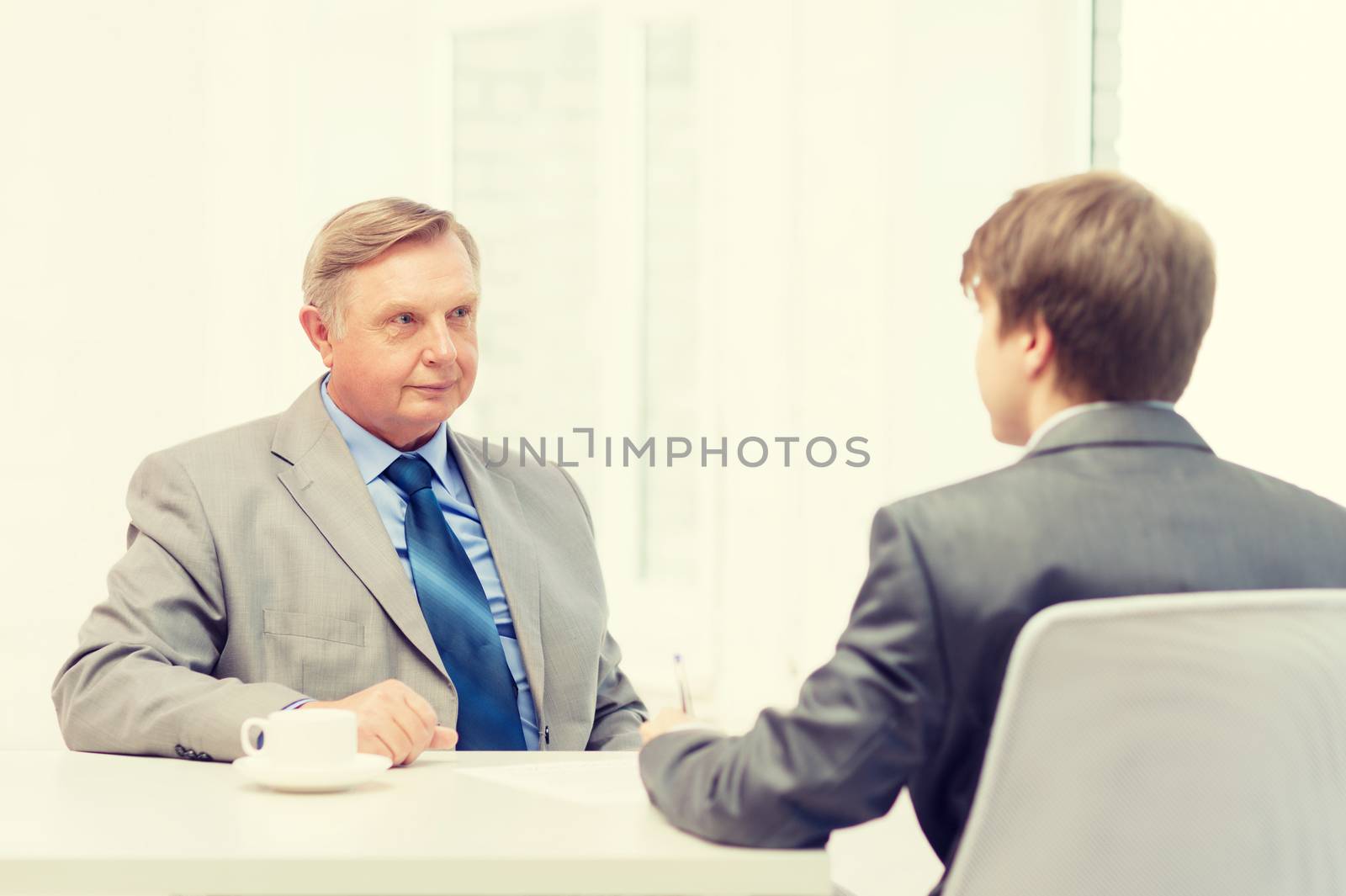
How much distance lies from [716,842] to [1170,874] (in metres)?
0.34

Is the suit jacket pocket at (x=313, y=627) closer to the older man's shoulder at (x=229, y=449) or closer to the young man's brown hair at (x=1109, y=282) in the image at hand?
the older man's shoulder at (x=229, y=449)

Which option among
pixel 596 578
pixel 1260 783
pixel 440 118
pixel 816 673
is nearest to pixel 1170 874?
pixel 1260 783

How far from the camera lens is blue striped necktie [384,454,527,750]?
181cm

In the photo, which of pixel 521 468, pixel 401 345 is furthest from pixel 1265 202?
pixel 401 345

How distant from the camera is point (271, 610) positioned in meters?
1.78

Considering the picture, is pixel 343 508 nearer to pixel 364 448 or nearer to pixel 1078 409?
pixel 364 448

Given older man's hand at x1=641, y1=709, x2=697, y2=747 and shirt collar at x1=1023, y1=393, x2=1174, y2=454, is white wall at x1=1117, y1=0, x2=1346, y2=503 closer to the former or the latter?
shirt collar at x1=1023, y1=393, x2=1174, y2=454

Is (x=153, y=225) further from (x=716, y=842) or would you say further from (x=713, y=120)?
(x=716, y=842)

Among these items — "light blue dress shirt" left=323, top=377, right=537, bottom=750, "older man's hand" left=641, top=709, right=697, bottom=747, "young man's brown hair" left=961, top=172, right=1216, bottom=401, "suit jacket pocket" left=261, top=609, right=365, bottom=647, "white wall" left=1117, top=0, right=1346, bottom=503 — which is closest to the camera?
"young man's brown hair" left=961, top=172, right=1216, bottom=401

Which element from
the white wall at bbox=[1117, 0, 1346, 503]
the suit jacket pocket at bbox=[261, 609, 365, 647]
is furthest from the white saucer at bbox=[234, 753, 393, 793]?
the white wall at bbox=[1117, 0, 1346, 503]

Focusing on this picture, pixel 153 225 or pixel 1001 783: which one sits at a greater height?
pixel 153 225

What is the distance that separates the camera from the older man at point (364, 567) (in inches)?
61.9

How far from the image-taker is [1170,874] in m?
0.91

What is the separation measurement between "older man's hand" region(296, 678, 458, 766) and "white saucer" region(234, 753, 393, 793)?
11 centimetres
